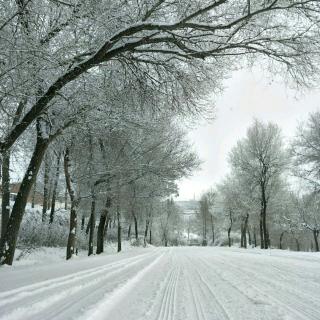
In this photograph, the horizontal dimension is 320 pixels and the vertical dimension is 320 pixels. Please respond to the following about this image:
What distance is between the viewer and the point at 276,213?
4344cm

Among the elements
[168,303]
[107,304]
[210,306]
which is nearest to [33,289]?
[107,304]

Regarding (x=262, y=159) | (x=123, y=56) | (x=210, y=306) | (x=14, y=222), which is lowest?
(x=210, y=306)

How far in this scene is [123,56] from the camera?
1051cm

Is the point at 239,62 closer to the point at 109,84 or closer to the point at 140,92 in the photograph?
the point at 140,92

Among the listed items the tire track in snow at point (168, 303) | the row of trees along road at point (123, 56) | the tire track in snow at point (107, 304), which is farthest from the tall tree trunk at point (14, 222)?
the tire track in snow at point (168, 303)

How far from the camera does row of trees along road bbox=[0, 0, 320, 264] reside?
7.93 metres

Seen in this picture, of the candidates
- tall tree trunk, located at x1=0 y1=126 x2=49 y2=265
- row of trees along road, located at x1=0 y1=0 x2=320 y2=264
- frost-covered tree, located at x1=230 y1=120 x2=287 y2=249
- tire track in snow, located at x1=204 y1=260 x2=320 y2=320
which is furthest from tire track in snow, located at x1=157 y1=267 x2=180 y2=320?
frost-covered tree, located at x1=230 y1=120 x2=287 y2=249

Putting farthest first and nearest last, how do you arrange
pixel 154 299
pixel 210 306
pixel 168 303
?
1. pixel 154 299
2. pixel 168 303
3. pixel 210 306

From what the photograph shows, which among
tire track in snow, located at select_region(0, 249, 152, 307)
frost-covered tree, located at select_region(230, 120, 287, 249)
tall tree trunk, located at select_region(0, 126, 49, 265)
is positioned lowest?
tire track in snow, located at select_region(0, 249, 152, 307)

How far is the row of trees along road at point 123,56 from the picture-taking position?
7930mm

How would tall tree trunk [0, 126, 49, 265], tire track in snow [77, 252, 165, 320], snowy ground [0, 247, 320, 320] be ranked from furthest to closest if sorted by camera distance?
tall tree trunk [0, 126, 49, 265] < snowy ground [0, 247, 320, 320] < tire track in snow [77, 252, 165, 320]

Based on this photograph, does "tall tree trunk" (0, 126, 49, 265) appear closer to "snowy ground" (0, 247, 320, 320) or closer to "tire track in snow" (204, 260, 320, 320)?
"snowy ground" (0, 247, 320, 320)

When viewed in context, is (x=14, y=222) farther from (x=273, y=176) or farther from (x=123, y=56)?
(x=273, y=176)

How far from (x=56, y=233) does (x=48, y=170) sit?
592cm
